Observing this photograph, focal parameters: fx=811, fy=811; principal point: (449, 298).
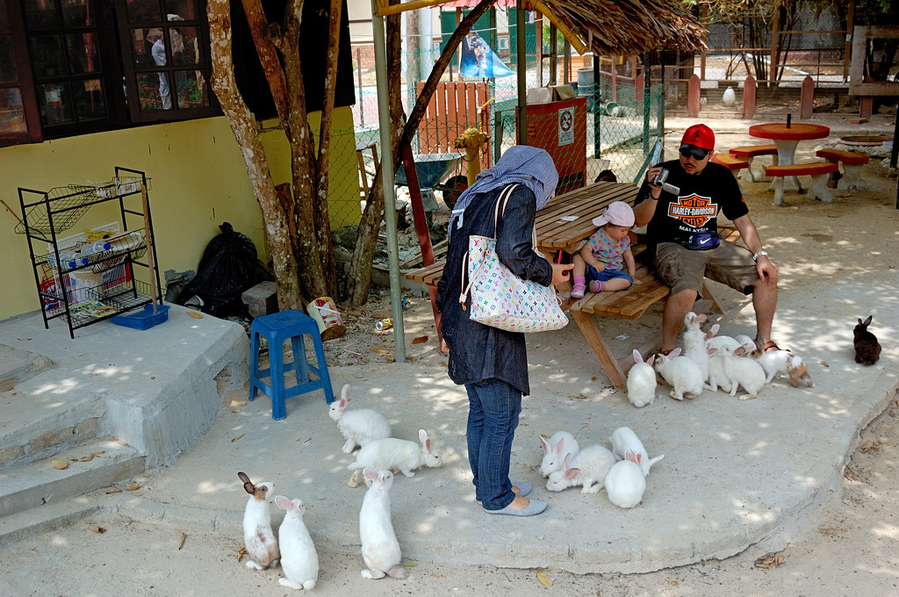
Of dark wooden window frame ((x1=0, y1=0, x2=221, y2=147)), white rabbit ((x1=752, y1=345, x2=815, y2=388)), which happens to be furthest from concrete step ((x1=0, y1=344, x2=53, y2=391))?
white rabbit ((x1=752, y1=345, x2=815, y2=388))

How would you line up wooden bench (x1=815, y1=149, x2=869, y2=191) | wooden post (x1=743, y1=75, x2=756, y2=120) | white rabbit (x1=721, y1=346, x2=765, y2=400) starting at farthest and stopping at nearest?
1. wooden post (x1=743, y1=75, x2=756, y2=120)
2. wooden bench (x1=815, y1=149, x2=869, y2=191)
3. white rabbit (x1=721, y1=346, x2=765, y2=400)

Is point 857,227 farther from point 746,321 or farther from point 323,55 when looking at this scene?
point 323,55

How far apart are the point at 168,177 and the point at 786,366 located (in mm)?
4911

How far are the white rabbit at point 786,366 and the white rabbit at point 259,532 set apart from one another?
10.6ft

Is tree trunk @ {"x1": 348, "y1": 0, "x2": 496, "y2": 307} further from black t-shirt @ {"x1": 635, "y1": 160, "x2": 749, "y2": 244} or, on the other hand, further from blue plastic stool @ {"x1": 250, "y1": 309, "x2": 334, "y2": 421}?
black t-shirt @ {"x1": 635, "y1": 160, "x2": 749, "y2": 244}

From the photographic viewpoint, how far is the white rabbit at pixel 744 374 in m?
5.01

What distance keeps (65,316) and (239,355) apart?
129 centimetres

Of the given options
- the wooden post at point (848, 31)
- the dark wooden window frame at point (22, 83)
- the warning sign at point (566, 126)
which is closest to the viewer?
the dark wooden window frame at point (22, 83)

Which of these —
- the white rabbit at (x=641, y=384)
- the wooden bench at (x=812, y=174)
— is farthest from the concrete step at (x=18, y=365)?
the wooden bench at (x=812, y=174)

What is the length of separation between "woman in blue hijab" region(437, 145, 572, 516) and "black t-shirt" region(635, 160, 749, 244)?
229 centimetres

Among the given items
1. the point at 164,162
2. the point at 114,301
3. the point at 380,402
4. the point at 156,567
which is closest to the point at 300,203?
the point at 164,162

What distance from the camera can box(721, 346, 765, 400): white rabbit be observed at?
16.4 feet

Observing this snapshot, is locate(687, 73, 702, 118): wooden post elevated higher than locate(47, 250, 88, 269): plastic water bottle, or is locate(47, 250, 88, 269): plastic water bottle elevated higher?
locate(687, 73, 702, 118): wooden post

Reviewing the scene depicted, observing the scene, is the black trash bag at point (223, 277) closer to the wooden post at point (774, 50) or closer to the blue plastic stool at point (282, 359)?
the blue plastic stool at point (282, 359)
